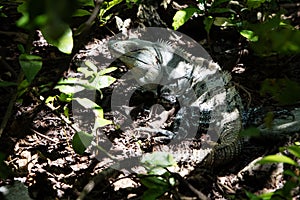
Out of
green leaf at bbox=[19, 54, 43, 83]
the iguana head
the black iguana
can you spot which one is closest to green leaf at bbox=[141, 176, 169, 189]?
green leaf at bbox=[19, 54, 43, 83]

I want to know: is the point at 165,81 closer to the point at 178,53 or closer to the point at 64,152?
the point at 178,53

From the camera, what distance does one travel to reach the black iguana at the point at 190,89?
319 centimetres

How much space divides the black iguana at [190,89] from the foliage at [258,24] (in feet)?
1.77

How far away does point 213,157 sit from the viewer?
107 inches

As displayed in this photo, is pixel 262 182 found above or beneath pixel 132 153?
above

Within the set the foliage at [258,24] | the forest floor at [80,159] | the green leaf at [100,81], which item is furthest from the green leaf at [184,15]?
the green leaf at [100,81]

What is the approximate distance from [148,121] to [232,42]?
5.30ft

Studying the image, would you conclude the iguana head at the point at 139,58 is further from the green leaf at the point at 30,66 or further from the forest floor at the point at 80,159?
the green leaf at the point at 30,66

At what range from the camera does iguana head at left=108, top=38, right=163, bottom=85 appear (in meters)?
3.67

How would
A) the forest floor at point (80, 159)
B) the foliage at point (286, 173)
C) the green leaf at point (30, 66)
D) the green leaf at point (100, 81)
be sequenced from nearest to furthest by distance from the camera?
1. the foliage at point (286, 173)
2. the green leaf at point (30, 66)
3. the forest floor at point (80, 159)
4. the green leaf at point (100, 81)

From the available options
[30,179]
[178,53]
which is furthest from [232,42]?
[30,179]

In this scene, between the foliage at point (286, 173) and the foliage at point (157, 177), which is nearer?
the foliage at point (286, 173)

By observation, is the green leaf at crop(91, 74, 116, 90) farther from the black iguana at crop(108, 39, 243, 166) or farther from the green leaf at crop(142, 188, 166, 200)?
the green leaf at crop(142, 188, 166, 200)

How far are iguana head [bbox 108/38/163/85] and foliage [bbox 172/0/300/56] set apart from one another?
24.2 inches
